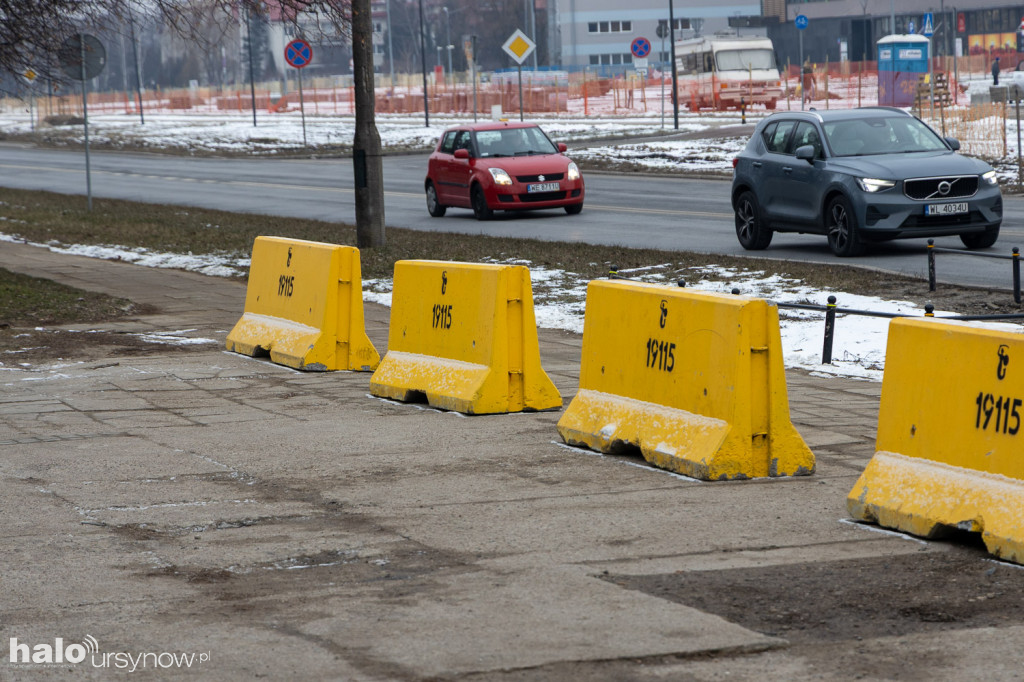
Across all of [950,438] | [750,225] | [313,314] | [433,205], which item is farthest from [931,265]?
[433,205]

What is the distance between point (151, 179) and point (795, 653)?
116ft

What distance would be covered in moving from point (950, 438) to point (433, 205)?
20059 mm

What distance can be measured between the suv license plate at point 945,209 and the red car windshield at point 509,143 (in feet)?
32.2

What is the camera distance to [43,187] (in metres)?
36.1

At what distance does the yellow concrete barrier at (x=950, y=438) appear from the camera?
17.9 ft

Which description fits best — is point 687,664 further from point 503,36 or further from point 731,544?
point 503,36

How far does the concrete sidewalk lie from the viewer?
14.2 feet

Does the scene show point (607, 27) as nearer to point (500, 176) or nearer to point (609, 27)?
point (609, 27)

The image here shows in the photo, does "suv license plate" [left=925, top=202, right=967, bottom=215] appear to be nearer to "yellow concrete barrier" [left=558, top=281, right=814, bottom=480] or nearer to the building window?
"yellow concrete barrier" [left=558, top=281, right=814, bottom=480]

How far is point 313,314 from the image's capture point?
1066 centimetres

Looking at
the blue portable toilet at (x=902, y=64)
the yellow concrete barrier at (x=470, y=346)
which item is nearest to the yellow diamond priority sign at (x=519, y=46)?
the blue portable toilet at (x=902, y=64)

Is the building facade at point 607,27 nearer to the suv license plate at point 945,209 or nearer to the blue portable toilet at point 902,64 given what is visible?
the blue portable toilet at point 902,64

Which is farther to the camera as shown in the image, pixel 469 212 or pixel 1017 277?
pixel 469 212

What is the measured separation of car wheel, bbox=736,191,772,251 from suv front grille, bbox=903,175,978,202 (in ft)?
7.22
